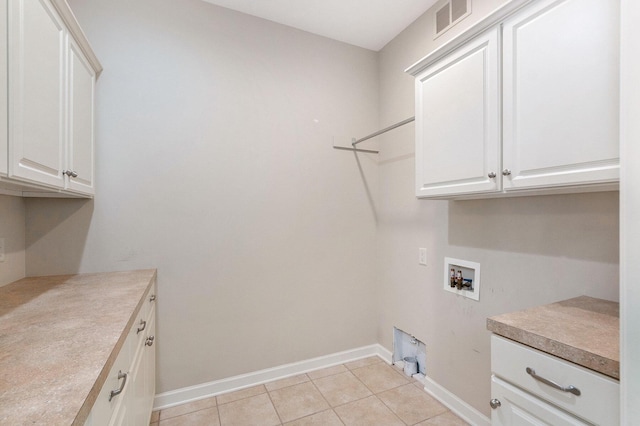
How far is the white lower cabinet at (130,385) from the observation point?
2.65ft

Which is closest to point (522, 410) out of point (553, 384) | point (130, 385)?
point (553, 384)

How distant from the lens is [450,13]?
2.06 meters

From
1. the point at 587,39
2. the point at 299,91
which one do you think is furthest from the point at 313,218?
the point at 587,39

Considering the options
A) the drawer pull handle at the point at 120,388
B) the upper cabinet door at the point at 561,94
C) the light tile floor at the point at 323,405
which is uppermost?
the upper cabinet door at the point at 561,94

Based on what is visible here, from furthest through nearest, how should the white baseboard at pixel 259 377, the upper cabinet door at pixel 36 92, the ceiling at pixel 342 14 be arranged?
the ceiling at pixel 342 14 → the white baseboard at pixel 259 377 → the upper cabinet door at pixel 36 92

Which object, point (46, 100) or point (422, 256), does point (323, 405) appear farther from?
point (46, 100)

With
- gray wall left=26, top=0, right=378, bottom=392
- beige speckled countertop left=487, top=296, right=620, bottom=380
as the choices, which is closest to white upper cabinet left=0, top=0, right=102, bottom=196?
gray wall left=26, top=0, right=378, bottom=392

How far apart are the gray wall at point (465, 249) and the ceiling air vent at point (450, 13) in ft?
0.18

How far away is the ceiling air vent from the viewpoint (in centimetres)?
196

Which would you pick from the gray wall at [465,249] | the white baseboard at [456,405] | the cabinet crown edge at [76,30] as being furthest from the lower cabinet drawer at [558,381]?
the cabinet crown edge at [76,30]

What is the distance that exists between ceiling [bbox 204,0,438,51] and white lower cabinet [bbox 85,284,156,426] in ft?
7.35

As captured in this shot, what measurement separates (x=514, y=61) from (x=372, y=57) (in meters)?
1.76

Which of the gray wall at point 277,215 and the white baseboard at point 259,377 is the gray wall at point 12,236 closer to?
the gray wall at point 277,215

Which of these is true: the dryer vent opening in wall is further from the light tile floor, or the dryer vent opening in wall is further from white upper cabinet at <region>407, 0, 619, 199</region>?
white upper cabinet at <region>407, 0, 619, 199</region>
